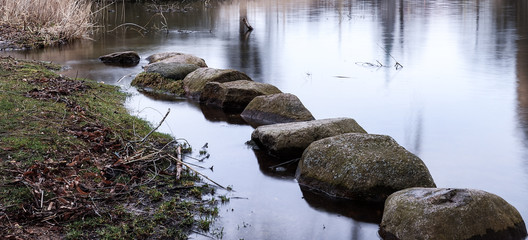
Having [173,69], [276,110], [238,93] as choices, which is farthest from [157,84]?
[276,110]

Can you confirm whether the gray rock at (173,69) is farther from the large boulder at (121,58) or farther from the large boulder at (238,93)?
the large boulder at (121,58)

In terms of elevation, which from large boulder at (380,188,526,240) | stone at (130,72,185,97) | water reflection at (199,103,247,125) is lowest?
large boulder at (380,188,526,240)

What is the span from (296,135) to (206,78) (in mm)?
4495

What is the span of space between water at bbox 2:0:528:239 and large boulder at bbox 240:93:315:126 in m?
0.31

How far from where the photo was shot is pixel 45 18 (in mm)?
18688

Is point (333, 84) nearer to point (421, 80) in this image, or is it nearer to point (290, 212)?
point (421, 80)

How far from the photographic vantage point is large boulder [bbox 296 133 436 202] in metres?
6.32

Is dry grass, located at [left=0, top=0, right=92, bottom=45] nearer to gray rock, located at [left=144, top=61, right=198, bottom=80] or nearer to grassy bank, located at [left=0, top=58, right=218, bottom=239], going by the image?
gray rock, located at [left=144, top=61, right=198, bottom=80]

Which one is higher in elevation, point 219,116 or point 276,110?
point 276,110

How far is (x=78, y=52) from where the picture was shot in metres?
17.1

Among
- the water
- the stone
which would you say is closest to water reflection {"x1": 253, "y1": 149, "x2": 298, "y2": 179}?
the water

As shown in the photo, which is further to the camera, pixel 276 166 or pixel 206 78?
pixel 206 78

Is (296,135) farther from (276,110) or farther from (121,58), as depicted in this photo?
(121,58)

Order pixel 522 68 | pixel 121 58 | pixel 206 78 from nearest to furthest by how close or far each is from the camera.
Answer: pixel 206 78, pixel 522 68, pixel 121 58
